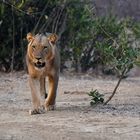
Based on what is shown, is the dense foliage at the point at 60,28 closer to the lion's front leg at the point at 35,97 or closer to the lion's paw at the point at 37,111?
the lion's front leg at the point at 35,97

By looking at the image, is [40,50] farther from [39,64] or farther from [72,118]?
[72,118]

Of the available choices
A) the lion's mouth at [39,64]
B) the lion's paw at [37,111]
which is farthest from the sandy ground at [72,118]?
the lion's mouth at [39,64]

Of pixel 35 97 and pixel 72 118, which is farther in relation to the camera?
pixel 35 97

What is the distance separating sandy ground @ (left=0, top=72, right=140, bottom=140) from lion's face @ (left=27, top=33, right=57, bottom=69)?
2.43 feet

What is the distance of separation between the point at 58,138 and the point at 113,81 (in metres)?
9.38

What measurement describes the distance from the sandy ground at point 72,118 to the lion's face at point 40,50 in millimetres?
741

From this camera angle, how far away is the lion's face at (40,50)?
10.9 meters

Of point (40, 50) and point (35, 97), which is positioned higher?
point (40, 50)

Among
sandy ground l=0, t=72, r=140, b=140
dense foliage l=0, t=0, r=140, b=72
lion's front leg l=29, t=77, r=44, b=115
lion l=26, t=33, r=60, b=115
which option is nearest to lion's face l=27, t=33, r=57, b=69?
lion l=26, t=33, r=60, b=115

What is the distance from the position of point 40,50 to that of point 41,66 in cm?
23

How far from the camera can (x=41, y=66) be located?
10.9 m

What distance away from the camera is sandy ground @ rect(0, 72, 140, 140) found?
9047 mm

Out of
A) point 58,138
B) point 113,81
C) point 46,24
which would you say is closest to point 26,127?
point 58,138

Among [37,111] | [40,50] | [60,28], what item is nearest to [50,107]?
[37,111]
